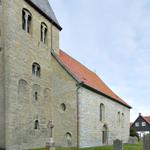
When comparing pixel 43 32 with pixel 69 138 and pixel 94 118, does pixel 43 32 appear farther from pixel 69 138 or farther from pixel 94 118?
pixel 94 118

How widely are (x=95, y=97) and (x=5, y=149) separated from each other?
14.4 meters

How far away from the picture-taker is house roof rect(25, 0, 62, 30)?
33.0m

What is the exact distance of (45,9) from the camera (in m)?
36.0

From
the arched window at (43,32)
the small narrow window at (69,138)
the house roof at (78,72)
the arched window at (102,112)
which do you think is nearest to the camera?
the small narrow window at (69,138)

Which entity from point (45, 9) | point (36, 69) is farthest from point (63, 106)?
point (45, 9)

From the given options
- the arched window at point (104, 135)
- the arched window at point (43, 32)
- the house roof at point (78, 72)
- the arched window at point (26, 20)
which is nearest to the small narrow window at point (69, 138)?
the house roof at point (78, 72)

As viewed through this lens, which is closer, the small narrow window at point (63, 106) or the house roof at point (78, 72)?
the small narrow window at point (63, 106)

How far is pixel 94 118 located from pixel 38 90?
8.57m

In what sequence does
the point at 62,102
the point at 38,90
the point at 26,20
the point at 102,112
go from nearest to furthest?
the point at 26,20
the point at 38,90
the point at 62,102
the point at 102,112

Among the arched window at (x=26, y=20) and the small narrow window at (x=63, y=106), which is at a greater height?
the arched window at (x=26, y=20)

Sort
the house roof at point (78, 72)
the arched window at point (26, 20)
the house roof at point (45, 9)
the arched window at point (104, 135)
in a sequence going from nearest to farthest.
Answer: the arched window at point (26, 20), the house roof at point (45, 9), the house roof at point (78, 72), the arched window at point (104, 135)

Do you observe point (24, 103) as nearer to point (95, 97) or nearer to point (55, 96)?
point (55, 96)

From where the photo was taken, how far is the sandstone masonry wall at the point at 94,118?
3519 centimetres

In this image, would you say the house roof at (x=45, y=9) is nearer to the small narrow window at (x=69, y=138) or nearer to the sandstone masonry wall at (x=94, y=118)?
the sandstone masonry wall at (x=94, y=118)
